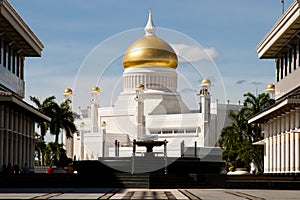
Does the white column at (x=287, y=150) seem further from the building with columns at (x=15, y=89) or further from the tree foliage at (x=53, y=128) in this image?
the tree foliage at (x=53, y=128)

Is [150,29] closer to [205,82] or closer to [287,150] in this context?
[205,82]

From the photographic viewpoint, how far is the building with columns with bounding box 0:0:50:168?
145ft

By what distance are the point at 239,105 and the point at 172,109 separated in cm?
1168

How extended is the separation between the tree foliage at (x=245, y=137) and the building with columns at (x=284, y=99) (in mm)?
12374

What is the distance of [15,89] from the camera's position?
53.3 m

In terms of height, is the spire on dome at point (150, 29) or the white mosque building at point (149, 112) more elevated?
the spire on dome at point (150, 29)

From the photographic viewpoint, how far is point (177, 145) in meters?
95.2

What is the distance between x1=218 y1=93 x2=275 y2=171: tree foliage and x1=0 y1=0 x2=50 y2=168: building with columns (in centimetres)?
2250

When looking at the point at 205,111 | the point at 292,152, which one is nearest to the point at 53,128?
the point at 205,111

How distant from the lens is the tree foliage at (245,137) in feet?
239

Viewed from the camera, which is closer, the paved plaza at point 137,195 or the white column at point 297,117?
the paved plaza at point 137,195

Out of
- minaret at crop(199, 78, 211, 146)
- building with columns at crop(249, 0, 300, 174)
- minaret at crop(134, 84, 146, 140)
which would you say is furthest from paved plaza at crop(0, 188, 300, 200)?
minaret at crop(134, 84, 146, 140)

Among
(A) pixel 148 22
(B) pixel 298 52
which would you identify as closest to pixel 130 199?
(B) pixel 298 52

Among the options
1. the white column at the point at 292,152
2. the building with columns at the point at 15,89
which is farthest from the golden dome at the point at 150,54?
the white column at the point at 292,152
